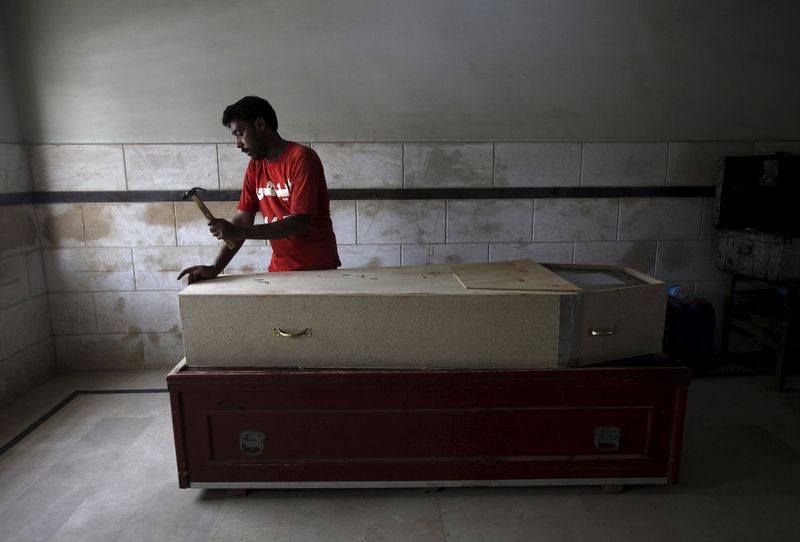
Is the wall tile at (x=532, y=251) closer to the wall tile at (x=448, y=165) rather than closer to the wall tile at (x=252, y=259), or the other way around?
the wall tile at (x=448, y=165)

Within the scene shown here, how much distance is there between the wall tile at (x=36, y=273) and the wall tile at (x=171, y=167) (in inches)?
27.6

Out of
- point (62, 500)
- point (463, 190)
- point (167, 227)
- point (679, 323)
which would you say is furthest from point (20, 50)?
point (679, 323)

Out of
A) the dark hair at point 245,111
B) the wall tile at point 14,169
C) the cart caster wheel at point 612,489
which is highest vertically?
the dark hair at point 245,111

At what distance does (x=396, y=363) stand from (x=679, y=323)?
2.07 metres

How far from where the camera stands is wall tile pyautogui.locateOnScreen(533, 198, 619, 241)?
299 cm

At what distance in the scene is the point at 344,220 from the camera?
9.68 ft

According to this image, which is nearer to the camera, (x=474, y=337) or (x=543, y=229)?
(x=474, y=337)

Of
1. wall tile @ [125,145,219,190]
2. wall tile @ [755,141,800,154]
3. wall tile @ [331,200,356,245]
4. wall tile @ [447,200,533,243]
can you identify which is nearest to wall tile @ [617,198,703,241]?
wall tile @ [755,141,800,154]

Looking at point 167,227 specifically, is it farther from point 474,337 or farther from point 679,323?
point 679,323

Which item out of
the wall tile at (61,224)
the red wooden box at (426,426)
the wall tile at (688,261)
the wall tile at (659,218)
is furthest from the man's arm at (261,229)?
the wall tile at (688,261)

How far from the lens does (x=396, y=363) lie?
1.70 meters

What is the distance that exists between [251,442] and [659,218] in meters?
2.71

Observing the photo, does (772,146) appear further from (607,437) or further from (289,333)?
(289,333)

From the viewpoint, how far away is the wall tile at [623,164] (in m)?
2.96
